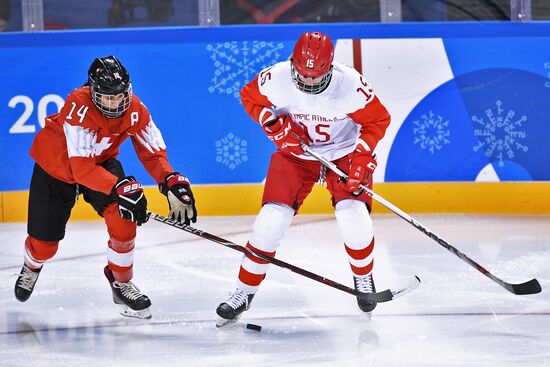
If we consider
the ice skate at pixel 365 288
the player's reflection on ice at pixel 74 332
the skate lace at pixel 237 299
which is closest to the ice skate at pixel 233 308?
→ the skate lace at pixel 237 299

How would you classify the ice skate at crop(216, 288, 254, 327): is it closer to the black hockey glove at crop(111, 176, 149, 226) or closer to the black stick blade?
the black hockey glove at crop(111, 176, 149, 226)

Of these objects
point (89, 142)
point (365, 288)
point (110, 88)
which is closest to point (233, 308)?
point (365, 288)

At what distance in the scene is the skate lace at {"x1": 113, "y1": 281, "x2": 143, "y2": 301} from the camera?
379cm

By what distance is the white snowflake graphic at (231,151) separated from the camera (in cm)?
610

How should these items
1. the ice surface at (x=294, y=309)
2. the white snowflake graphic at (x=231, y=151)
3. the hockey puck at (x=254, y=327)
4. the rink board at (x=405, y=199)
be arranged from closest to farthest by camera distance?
the ice surface at (x=294, y=309) < the hockey puck at (x=254, y=327) < the rink board at (x=405, y=199) < the white snowflake graphic at (x=231, y=151)

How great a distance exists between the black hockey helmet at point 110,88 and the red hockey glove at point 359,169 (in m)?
0.80

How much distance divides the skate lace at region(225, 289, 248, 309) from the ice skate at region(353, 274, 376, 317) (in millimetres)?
405

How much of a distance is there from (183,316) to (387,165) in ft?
8.20

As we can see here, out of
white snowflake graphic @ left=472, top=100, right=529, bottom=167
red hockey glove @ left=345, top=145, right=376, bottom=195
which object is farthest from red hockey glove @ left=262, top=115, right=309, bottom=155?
white snowflake graphic @ left=472, top=100, right=529, bottom=167

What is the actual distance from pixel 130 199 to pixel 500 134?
10.1 ft

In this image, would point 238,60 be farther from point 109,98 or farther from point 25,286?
point 109,98

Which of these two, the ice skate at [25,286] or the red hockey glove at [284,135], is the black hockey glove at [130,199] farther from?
the ice skate at [25,286]

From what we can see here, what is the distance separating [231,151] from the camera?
6.11 metres

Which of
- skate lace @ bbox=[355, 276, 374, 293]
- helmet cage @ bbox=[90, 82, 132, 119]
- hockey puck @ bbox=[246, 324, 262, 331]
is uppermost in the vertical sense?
helmet cage @ bbox=[90, 82, 132, 119]
